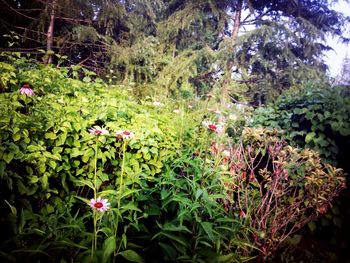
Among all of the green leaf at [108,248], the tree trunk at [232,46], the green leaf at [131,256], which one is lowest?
the green leaf at [131,256]

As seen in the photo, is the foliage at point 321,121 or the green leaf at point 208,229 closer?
the green leaf at point 208,229

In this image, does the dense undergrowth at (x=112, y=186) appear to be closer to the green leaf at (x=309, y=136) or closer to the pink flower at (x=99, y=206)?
the pink flower at (x=99, y=206)

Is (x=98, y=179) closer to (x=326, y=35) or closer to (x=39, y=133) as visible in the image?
(x=39, y=133)

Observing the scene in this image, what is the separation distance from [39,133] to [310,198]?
2.48 meters

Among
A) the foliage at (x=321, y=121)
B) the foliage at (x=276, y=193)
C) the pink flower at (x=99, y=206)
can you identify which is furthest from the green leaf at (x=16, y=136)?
the foliage at (x=321, y=121)

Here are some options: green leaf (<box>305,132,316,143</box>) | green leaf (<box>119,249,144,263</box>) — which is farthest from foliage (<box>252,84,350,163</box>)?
green leaf (<box>119,249,144,263</box>)

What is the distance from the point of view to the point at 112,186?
221cm

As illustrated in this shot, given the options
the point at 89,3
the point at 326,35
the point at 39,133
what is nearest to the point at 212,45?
the point at 326,35

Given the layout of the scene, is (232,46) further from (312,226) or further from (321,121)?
(312,226)

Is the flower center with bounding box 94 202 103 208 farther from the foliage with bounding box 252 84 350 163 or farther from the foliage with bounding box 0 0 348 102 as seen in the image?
the foliage with bounding box 0 0 348 102

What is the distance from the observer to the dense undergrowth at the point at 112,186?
4.73ft

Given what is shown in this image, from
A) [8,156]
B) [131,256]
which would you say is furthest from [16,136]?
[131,256]

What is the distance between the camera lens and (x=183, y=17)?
28.5 feet

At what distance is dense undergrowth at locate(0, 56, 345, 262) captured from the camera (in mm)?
1441
